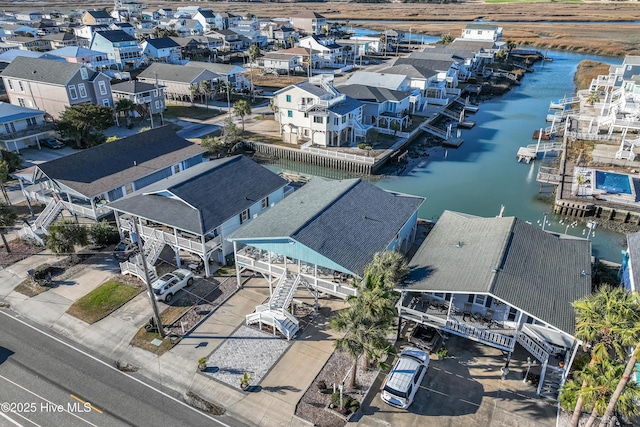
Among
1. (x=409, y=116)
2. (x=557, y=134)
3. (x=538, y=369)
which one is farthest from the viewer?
(x=409, y=116)

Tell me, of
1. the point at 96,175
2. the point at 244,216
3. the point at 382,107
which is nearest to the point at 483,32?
the point at 382,107

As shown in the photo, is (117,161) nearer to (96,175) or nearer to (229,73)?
(96,175)

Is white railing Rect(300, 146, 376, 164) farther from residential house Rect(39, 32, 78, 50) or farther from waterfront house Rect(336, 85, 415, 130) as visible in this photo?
residential house Rect(39, 32, 78, 50)

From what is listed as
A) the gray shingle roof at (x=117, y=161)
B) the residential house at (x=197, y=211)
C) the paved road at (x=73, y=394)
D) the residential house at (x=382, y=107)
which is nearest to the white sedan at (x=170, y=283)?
the residential house at (x=197, y=211)

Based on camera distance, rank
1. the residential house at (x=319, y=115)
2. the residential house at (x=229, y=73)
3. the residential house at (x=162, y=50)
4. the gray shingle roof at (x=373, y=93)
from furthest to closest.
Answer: the residential house at (x=162, y=50) → the residential house at (x=229, y=73) → the gray shingle roof at (x=373, y=93) → the residential house at (x=319, y=115)

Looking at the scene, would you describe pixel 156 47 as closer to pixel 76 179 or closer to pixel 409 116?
pixel 409 116

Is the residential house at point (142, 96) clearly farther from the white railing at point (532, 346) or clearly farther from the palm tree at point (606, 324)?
the palm tree at point (606, 324)

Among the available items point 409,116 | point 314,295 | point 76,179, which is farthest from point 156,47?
point 314,295
